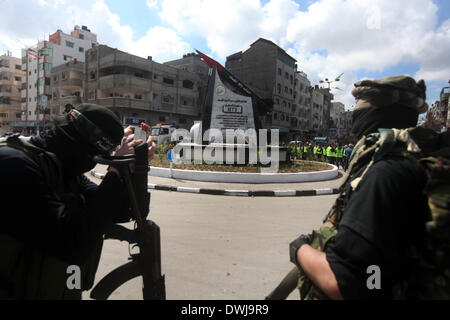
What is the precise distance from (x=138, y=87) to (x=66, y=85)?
12.4m

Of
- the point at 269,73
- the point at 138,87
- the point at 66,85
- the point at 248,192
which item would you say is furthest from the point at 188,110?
the point at 248,192

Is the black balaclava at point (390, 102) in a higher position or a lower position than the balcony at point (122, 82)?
lower

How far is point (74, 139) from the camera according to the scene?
1.29m

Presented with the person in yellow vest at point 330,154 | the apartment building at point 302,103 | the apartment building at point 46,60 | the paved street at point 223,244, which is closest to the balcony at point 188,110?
the apartment building at point 302,103

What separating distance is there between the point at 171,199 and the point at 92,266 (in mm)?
5491

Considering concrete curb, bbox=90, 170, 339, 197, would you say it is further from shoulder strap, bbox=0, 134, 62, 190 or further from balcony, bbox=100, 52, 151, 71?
balcony, bbox=100, 52, 151, 71

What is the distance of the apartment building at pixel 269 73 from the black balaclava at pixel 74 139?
40853 millimetres

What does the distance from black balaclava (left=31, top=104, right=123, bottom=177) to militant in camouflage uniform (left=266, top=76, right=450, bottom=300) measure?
1137 mm

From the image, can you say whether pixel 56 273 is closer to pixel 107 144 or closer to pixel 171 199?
pixel 107 144

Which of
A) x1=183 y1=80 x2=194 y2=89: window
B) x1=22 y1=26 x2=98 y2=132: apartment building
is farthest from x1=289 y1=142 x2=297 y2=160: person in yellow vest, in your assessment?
x1=22 y1=26 x2=98 y2=132: apartment building

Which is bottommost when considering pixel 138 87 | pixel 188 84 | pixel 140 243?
pixel 140 243

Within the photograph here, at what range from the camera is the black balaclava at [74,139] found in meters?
1.29

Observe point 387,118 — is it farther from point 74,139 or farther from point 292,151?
point 292,151

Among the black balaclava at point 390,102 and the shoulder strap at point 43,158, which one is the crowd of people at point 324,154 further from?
the shoulder strap at point 43,158
